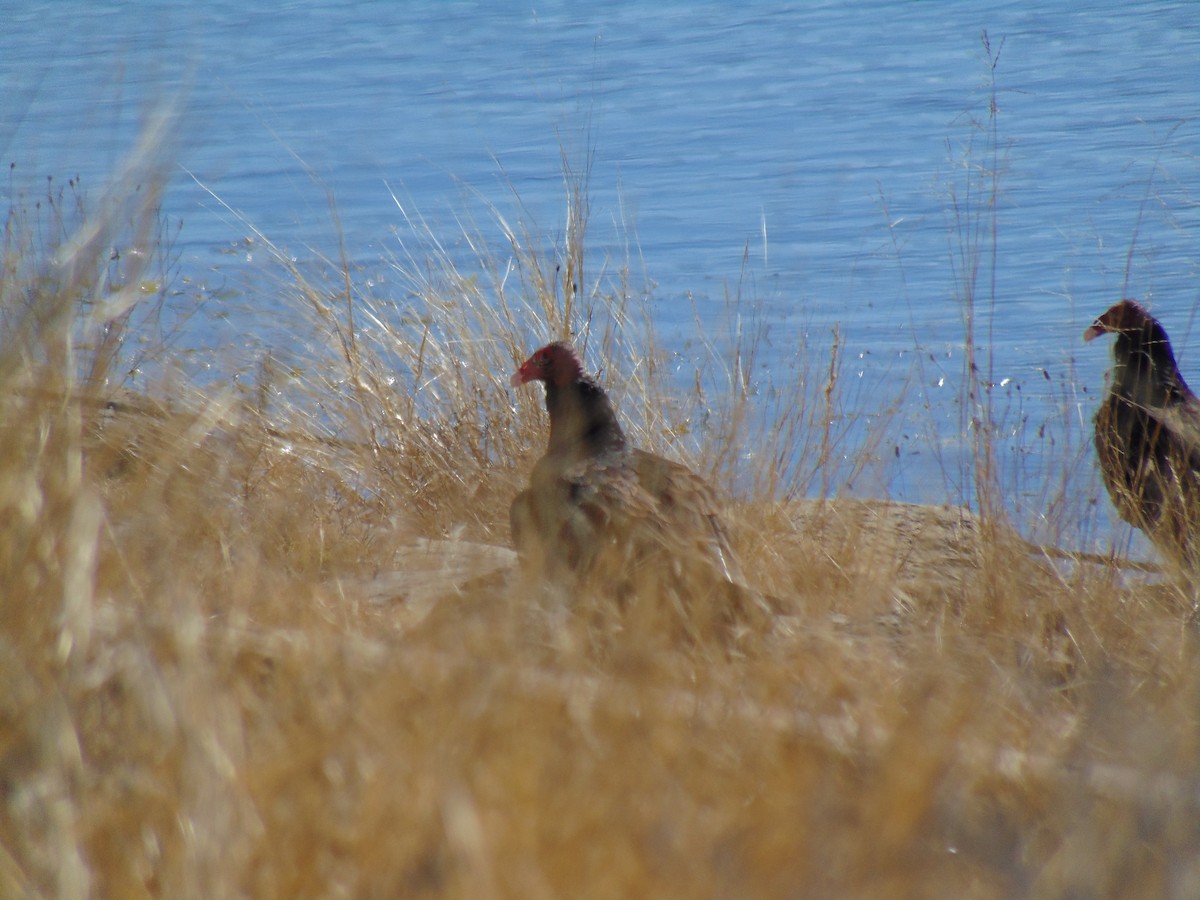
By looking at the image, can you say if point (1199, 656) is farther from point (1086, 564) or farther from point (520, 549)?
point (520, 549)

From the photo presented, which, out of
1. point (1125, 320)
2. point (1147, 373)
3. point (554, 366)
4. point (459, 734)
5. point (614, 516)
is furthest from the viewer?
point (1125, 320)

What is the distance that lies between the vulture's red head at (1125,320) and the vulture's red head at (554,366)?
78.8 inches

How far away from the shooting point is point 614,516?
11.4ft

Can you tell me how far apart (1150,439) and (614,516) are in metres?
2.19

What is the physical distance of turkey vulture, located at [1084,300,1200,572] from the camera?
430 cm

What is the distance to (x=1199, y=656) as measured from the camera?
3061mm

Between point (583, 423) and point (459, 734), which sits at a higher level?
point (459, 734)

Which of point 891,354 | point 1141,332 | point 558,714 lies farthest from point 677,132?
point 558,714

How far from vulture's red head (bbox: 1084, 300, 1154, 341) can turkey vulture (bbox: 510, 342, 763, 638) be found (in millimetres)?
2069

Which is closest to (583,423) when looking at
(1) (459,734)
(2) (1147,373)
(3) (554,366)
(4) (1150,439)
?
(3) (554,366)

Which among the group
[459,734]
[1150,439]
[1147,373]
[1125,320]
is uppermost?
[459,734]

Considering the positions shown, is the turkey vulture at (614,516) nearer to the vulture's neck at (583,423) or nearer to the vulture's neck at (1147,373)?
the vulture's neck at (583,423)

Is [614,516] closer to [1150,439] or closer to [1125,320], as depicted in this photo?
[1150,439]

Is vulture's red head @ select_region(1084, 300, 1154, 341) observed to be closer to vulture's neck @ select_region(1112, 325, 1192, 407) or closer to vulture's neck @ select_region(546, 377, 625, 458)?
vulture's neck @ select_region(1112, 325, 1192, 407)
